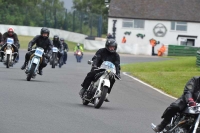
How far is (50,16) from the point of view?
246 ft

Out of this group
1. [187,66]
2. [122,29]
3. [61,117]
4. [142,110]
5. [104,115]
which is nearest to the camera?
[61,117]

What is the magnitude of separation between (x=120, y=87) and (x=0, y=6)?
52570 mm

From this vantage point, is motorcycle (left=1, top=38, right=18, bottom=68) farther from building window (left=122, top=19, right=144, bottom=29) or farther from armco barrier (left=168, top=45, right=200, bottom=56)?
building window (left=122, top=19, right=144, bottom=29)

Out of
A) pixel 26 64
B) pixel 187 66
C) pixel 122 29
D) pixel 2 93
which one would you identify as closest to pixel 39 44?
pixel 26 64

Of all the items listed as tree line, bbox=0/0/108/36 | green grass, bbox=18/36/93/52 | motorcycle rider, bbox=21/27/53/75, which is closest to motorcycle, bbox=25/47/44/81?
motorcycle rider, bbox=21/27/53/75

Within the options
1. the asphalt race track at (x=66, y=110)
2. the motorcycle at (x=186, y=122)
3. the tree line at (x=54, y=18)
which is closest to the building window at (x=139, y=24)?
the tree line at (x=54, y=18)

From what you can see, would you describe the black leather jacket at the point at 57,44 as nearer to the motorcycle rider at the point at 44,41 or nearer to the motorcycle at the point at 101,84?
the motorcycle rider at the point at 44,41

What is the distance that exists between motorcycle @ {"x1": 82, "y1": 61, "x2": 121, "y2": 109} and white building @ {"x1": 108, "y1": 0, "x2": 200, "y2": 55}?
57.7 metres

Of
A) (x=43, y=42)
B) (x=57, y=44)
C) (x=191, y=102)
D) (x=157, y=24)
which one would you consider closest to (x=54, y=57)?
(x=57, y=44)

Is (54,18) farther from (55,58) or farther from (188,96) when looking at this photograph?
(188,96)

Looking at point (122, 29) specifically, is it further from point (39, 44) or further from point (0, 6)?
point (39, 44)

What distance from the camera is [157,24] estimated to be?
7356cm

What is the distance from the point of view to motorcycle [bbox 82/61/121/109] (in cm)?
1463

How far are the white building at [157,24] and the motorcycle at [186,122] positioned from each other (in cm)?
6308
